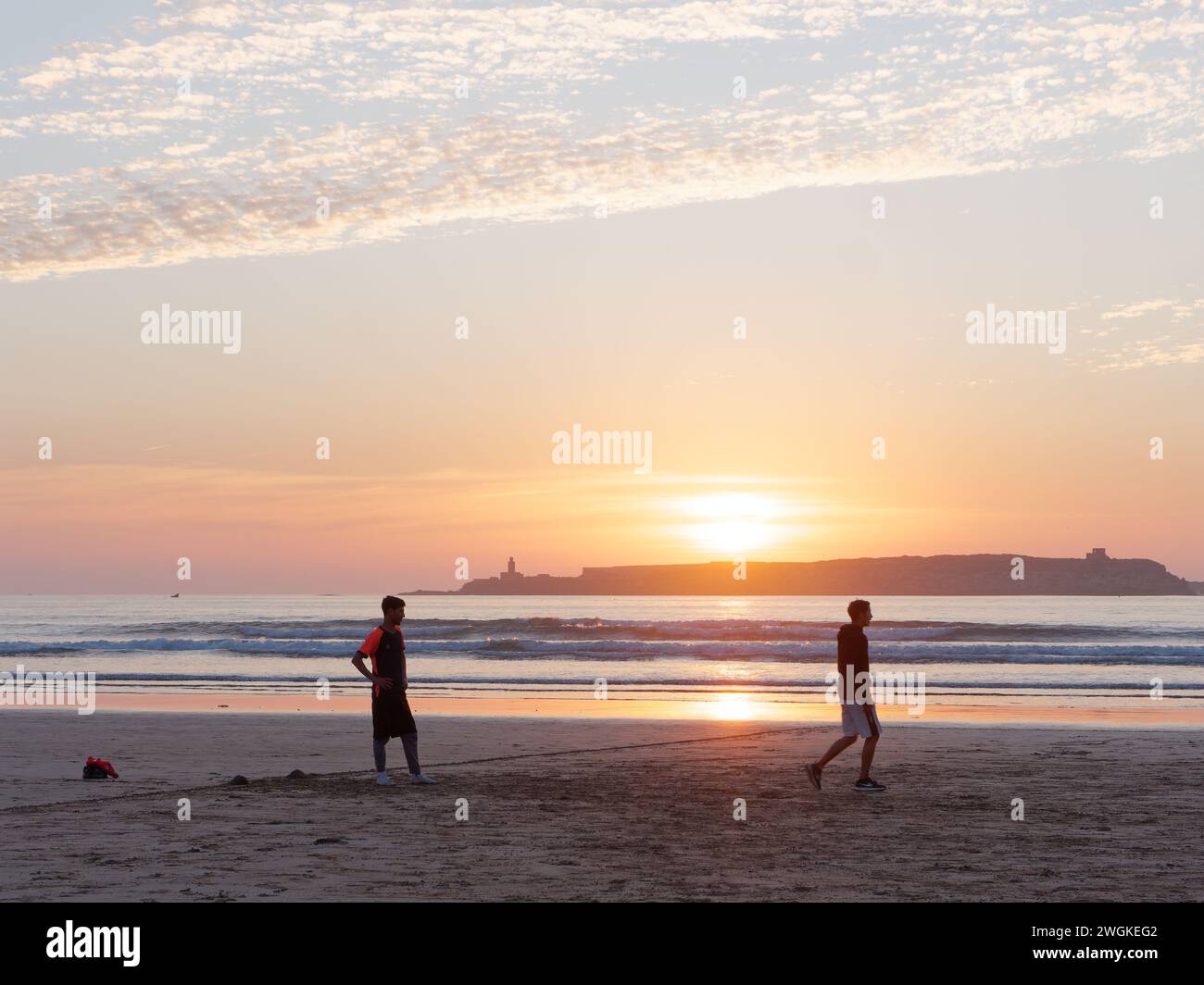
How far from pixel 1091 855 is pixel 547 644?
43.2 m

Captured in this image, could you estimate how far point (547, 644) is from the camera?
52.2 meters

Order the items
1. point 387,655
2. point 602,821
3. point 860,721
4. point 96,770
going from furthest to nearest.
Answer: point 96,770
point 387,655
point 860,721
point 602,821

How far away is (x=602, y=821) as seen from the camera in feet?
36.9

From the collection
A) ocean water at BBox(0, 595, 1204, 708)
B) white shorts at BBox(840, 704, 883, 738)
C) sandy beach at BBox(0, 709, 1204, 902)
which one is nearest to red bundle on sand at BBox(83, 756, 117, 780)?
sandy beach at BBox(0, 709, 1204, 902)

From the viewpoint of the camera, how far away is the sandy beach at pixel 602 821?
27.5 ft

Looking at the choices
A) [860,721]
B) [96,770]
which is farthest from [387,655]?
[860,721]

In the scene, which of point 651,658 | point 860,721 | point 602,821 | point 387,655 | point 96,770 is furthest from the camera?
point 651,658

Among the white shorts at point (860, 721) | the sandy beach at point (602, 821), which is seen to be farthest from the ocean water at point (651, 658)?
the white shorts at point (860, 721)

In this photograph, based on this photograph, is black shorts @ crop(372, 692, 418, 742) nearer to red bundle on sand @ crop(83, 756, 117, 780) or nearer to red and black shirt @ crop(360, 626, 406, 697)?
red and black shirt @ crop(360, 626, 406, 697)

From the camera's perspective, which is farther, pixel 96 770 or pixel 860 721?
pixel 96 770

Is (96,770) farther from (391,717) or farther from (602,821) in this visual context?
(602,821)

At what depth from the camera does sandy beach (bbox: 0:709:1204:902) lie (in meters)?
8.39

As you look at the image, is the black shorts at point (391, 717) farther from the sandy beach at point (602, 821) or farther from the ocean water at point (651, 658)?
the ocean water at point (651, 658)
